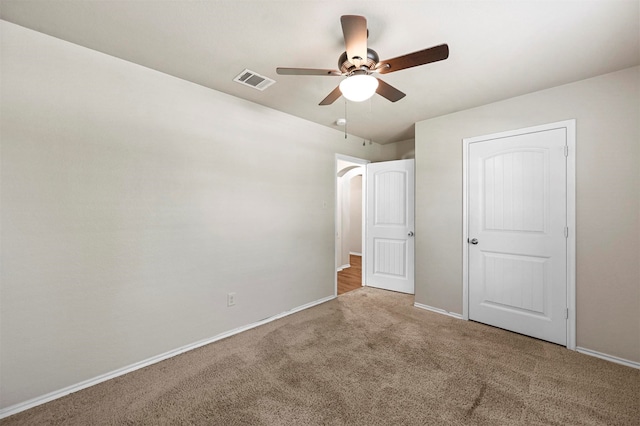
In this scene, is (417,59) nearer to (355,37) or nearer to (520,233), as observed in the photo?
(355,37)

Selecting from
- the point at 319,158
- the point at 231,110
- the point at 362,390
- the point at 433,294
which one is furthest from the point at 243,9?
the point at 433,294

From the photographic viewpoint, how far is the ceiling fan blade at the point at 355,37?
1.37m

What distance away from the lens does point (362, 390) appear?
1.92 m

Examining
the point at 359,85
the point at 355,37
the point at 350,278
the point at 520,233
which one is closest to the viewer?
the point at 355,37

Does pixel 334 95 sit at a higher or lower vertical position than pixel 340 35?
lower

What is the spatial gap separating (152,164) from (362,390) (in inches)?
95.5

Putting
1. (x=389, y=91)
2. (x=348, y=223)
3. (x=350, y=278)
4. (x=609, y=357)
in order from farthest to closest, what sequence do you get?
1. (x=348, y=223)
2. (x=350, y=278)
3. (x=609, y=357)
4. (x=389, y=91)

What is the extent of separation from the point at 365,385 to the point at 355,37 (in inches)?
90.2

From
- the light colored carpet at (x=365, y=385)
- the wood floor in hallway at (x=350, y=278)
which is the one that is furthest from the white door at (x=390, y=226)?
the light colored carpet at (x=365, y=385)

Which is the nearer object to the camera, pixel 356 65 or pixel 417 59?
pixel 417 59

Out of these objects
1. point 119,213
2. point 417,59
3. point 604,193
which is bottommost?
point 119,213

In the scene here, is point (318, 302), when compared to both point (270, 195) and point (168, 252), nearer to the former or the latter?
point (270, 195)

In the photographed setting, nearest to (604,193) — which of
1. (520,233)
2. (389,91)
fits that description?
(520,233)

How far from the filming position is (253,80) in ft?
8.03
